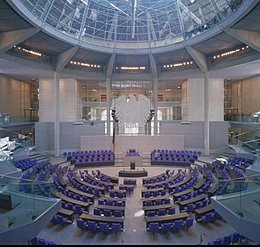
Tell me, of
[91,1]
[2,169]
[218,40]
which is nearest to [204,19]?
[218,40]

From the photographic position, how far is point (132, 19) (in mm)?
24312

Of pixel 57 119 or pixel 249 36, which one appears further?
pixel 57 119

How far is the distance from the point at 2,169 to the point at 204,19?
21932 mm

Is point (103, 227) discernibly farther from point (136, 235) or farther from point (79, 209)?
point (79, 209)

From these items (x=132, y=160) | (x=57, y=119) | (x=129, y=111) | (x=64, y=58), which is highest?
(x=64, y=58)

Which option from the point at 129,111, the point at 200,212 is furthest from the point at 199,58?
the point at 200,212

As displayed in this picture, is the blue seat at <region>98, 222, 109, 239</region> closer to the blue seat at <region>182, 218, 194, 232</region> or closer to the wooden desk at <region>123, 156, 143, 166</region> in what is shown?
the blue seat at <region>182, 218, 194, 232</region>

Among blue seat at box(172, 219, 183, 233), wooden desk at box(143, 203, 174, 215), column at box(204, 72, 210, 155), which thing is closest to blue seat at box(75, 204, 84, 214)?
wooden desk at box(143, 203, 174, 215)

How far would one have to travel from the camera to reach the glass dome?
68.4 ft

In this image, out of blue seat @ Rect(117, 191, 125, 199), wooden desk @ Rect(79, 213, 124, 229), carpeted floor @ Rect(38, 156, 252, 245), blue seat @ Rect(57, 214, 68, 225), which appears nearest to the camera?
carpeted floor @ Rect(38, 156, 252, 245)

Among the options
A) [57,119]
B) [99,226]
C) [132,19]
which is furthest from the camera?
[57,119]

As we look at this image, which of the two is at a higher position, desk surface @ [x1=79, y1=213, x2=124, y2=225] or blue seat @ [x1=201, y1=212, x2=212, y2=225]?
desk surface @ [x1=79, y1=213, x2=124, y2=225]

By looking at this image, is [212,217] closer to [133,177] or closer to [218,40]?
[133,177]

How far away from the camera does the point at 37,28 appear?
63.0ft
